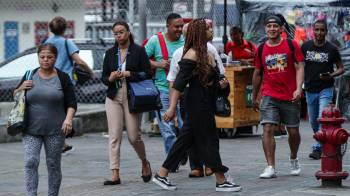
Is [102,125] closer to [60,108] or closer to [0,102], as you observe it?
[0,102]

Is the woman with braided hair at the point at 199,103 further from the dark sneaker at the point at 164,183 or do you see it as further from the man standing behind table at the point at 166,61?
the man standing behind table at the point at 166,61

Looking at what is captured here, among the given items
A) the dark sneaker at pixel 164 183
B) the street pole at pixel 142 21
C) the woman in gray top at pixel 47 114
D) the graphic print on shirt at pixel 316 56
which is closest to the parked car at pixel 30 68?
the street pole at pixel 142 21

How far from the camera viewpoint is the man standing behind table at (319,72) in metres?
12.4

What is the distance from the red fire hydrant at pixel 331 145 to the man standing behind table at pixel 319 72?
2.67m

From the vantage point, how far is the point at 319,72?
12492 mm

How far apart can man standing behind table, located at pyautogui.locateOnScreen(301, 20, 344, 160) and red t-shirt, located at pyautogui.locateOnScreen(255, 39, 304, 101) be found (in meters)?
1.70

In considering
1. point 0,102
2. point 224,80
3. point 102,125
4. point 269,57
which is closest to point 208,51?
point 224,80

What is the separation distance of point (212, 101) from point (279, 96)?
1198 millimetres

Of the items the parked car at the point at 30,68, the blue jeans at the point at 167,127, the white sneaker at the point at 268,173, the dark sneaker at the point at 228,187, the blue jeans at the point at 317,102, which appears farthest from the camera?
the parked car at the point at 30,68

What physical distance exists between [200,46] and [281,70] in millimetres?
1355

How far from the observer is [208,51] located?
10.0 metres

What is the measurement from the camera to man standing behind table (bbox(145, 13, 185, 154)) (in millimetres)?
11203

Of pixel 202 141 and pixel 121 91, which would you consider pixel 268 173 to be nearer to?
pixel 202 141

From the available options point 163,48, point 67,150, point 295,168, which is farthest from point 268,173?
point 67,150
